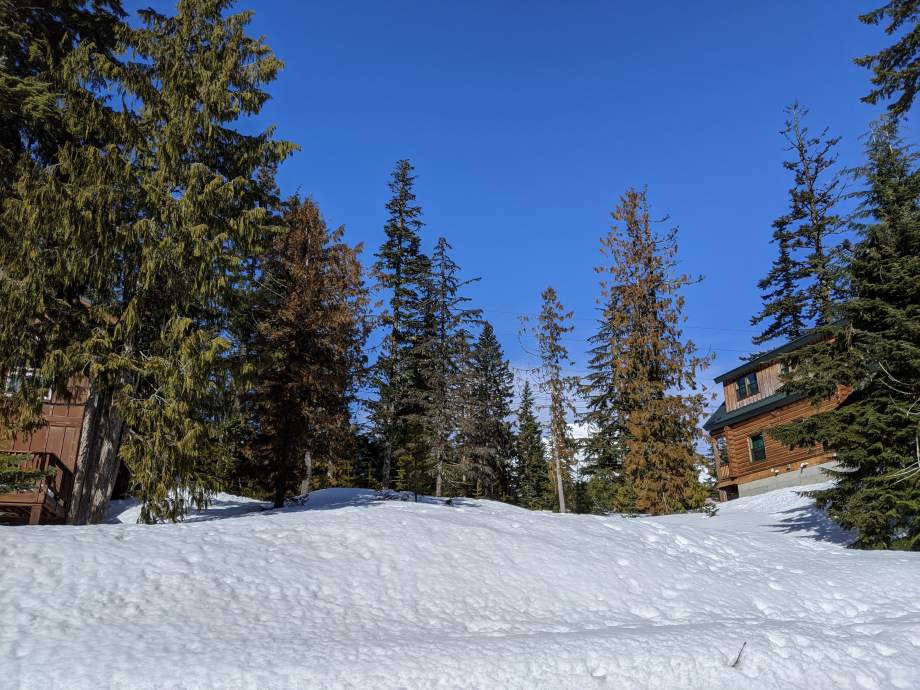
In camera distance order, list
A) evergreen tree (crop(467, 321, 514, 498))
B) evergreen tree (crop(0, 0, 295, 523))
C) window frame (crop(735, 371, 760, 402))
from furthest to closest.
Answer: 1. evergreen tree (crop(467, 321, 514, 498))
2. window frame (crop(735, 371, 760, 402))
3. evergreen tree (crop(0, 0, 295, 523))

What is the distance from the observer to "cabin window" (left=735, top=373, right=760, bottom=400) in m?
30.7

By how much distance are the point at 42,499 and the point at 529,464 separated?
31.7 meters

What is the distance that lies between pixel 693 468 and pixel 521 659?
17392 mm

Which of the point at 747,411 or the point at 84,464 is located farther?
the point at 747,411

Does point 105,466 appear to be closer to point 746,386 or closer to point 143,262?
point 143,262

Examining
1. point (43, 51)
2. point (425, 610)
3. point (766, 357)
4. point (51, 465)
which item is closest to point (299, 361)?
point (51, 465)

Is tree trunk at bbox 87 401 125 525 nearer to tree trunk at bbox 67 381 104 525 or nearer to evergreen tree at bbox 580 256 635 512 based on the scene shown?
tree trunk at bbox 67 381 104 525

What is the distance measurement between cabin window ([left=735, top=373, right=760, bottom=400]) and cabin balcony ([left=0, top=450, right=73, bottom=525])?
101 ft

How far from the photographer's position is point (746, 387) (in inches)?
1233

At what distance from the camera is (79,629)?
5504mm

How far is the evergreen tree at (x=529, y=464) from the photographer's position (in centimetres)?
3938

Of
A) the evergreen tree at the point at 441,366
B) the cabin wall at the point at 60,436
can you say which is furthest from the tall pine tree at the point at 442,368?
the cabin wall at the point at 60,436

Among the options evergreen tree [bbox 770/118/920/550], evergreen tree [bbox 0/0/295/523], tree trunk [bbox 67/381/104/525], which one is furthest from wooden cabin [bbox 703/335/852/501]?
tree trunk [bbox 67/381/104/525]

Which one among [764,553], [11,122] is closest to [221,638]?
[764,553]
